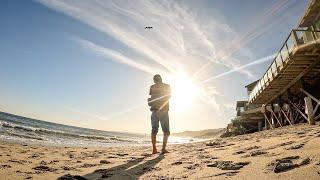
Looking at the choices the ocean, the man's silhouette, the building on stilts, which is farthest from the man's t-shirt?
the ocean

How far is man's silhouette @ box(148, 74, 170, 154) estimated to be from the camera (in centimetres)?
812

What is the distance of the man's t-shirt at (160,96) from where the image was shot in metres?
8.19

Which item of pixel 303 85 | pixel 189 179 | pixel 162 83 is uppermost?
pixel 303 85

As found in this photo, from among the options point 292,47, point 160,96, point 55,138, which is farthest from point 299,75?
point 55,138

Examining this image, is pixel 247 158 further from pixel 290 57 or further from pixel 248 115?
pixel 248 115

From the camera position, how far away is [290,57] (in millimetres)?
13484

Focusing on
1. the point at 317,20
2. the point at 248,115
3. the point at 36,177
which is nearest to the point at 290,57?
the point at 317,20

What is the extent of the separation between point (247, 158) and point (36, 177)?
3.06m

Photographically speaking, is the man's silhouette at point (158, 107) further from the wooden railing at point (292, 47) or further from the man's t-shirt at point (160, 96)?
the wooden railing at point (292, 47)

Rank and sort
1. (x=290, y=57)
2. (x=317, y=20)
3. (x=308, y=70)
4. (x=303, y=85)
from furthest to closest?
(x=317, y=20)
(x=303, y=85)
(x=308, y=70)
(x=290, y=57)

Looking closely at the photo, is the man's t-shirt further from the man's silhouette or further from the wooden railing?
the wooden railing

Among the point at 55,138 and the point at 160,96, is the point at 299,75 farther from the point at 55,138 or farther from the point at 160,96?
the point at 55,138

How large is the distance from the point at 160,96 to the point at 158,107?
325 millimetres

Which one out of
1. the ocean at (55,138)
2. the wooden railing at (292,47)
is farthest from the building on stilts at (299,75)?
the ocean at (55,138)
